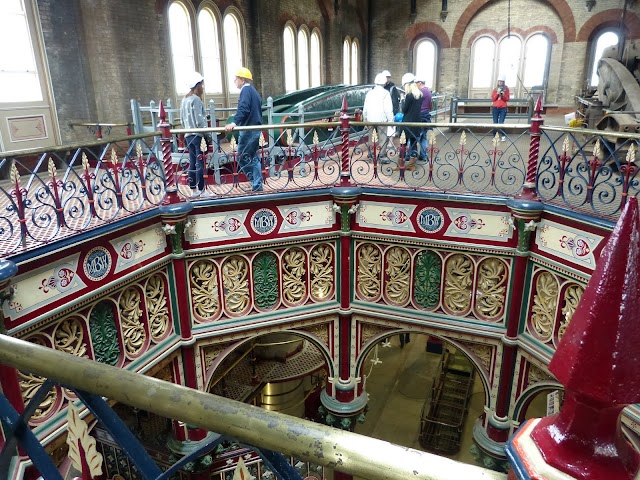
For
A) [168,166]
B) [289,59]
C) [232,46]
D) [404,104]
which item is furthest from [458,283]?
[289,59]

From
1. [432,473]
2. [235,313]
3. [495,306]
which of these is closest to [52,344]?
[235,313]

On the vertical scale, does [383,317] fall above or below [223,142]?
below

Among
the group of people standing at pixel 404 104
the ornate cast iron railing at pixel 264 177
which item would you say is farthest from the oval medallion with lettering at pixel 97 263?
the group of people standing at pixel 404 104

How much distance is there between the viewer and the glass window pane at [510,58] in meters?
18.2

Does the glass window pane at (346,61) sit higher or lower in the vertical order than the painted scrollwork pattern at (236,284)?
higher

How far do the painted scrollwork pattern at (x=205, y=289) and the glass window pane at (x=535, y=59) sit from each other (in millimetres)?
16476

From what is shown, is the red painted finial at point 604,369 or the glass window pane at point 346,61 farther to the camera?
the glass window pane at point 346,61

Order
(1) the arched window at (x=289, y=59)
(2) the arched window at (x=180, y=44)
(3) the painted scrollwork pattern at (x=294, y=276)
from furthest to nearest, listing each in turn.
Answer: (1) the arched window at (x=289, y=59), (2) the arched window at (x=180, y=44), (3) the painted scrollwork pattern at (x=294, y=276)

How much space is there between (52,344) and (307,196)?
3.55 m

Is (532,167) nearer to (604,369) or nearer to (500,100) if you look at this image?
(500,100)

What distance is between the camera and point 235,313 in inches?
274

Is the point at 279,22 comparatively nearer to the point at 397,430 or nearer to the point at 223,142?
the point at 223,142

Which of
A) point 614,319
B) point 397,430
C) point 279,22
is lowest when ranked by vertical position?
point 397,430

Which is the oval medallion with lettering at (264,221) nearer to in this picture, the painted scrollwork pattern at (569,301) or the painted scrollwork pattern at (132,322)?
the painted scrollwork pattern at (132,322)
